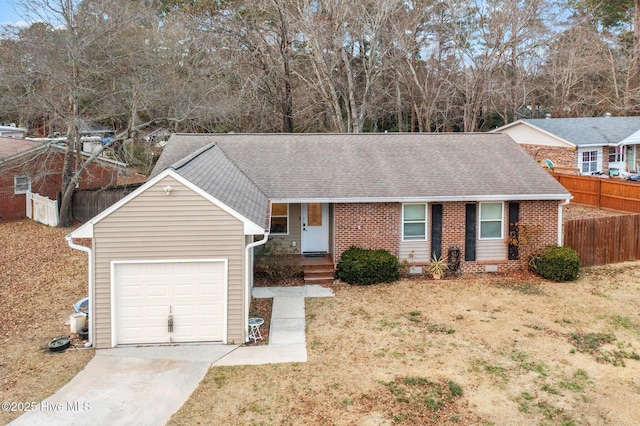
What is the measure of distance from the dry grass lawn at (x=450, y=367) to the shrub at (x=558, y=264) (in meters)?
0.92

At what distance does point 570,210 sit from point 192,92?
19857 millimetres

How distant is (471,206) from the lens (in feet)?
52.1

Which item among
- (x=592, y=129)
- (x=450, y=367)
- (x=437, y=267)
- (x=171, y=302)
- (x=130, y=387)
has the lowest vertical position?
(x=130, y=387)

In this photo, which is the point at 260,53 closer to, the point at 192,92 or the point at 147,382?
the point at 192,92

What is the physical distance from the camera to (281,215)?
55.1 feet

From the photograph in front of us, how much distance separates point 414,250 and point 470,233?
1.84 meters

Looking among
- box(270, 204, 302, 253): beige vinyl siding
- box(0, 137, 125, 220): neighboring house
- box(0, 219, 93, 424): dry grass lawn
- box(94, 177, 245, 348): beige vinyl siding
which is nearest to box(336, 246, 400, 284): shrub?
box(270, 204, 302, 253): beige vinyl siding

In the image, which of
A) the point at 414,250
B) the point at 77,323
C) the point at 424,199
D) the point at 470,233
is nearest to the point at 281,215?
the point at 414,250

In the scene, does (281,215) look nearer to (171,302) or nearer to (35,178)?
(171,302)

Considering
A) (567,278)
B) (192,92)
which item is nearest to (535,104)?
(192,92)

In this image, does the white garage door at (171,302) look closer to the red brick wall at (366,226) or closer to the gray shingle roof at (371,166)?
the gray shingle roof at (371,166)

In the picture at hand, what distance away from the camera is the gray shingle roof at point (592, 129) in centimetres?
3023

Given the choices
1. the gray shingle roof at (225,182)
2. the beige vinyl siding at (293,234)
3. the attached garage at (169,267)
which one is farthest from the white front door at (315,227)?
the attached garage at (169,267)

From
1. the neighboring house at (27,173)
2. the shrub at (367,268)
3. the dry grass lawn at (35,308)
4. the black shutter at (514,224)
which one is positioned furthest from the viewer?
the neighboring house at (27,173)
